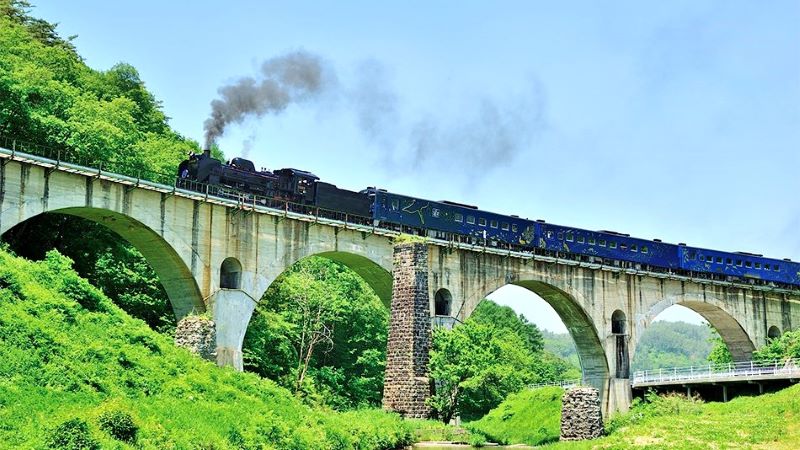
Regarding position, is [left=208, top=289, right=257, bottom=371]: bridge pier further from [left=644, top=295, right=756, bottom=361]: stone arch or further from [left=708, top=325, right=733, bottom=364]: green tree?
[left=708, top=325, right=733, bottom=364]: green tree

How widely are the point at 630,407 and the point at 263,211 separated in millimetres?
24222

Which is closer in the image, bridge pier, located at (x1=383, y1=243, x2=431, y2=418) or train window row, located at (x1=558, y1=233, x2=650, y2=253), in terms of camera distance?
bridge pier, located at (x1=383, y1=243, x2=431, y2=418)

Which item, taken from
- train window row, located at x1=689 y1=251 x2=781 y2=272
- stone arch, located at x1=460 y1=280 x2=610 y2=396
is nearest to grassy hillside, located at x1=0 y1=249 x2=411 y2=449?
stone arch, located at x1=460 y1=280 x2=610 y2=396

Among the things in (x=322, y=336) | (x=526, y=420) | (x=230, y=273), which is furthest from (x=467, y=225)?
(x=230, y=273)

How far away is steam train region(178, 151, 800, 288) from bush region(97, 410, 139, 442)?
18159 millimetres

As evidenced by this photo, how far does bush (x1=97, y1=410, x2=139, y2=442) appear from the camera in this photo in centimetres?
2012

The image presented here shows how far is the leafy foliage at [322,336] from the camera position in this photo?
1853 inches

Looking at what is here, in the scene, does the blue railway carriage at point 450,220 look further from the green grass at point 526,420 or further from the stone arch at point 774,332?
the stone arch at point 774,332

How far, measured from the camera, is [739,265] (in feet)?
201

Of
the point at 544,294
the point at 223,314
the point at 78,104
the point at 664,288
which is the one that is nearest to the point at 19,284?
the point at 223,314

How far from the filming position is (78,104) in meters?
40.6

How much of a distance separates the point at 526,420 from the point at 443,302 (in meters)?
8.13

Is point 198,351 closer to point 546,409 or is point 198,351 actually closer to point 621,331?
point 546,409

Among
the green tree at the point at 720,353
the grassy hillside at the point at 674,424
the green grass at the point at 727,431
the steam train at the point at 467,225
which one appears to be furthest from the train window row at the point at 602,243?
the green grass at the point at 727,431
